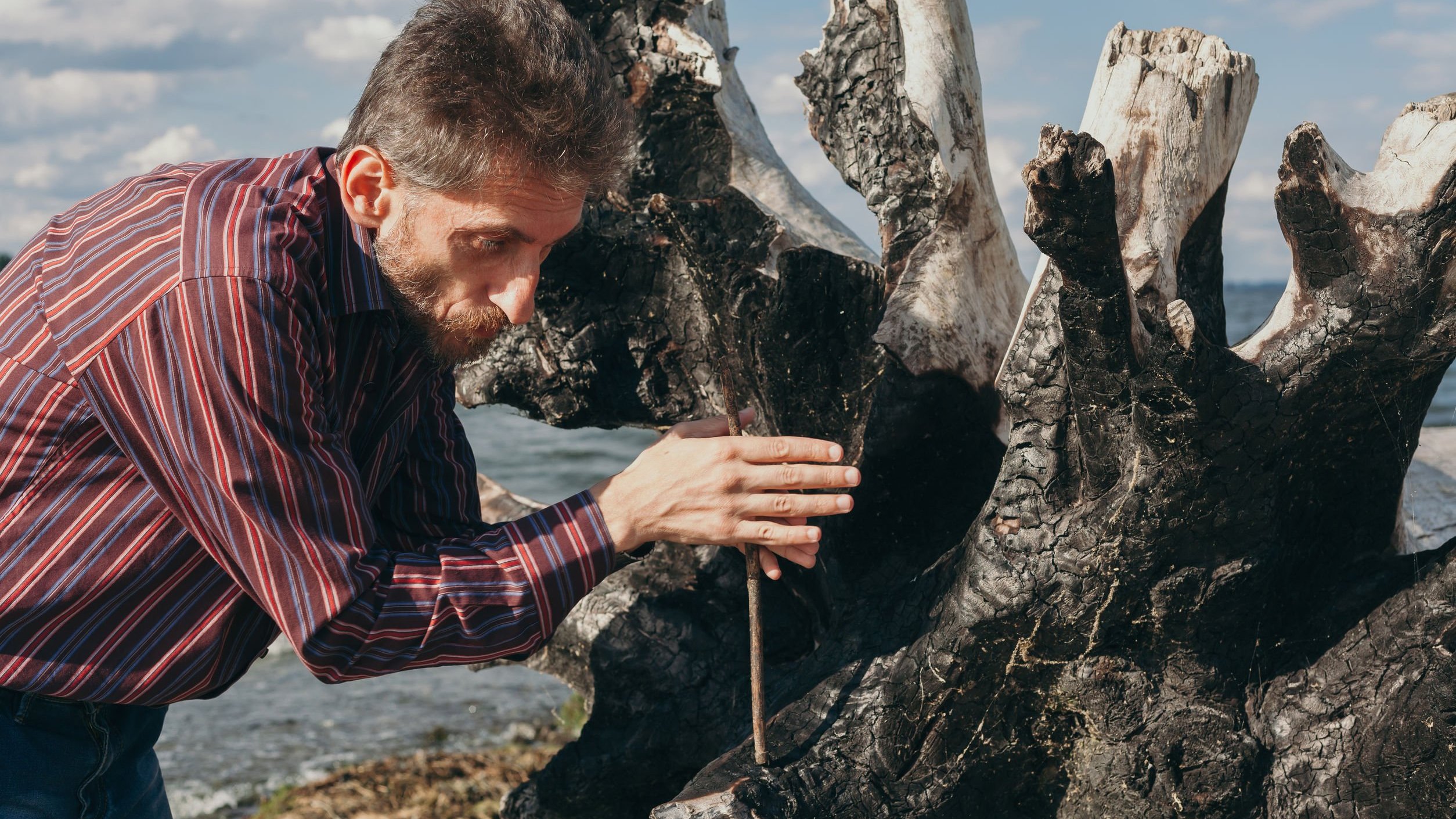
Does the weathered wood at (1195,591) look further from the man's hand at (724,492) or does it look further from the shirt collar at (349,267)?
the shirt collar at (349,267)

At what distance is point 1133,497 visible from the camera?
2.40 m

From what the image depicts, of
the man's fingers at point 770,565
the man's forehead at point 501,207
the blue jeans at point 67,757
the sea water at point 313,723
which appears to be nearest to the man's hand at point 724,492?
the man's fingers at point 770,565

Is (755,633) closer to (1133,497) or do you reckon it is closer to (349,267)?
(1133,497)

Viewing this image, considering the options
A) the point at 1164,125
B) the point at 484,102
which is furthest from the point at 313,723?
the point at 1164,125

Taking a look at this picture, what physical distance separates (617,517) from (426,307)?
574 mm

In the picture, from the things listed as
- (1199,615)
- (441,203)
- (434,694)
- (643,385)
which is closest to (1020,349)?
(1199,615)

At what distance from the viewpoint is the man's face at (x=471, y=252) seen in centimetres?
210

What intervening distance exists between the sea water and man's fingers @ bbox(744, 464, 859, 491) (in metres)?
3.44

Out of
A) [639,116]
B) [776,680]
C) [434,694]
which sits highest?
[639,116]

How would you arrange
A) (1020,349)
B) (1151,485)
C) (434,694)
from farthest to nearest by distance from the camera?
(434,694) < (1020,349) < (1151,485)

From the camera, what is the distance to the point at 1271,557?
2.50 meters

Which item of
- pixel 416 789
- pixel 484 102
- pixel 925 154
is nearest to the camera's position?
pixel 484 102

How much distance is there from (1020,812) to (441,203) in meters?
1.94

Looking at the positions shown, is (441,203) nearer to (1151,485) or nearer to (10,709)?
(10,709)
